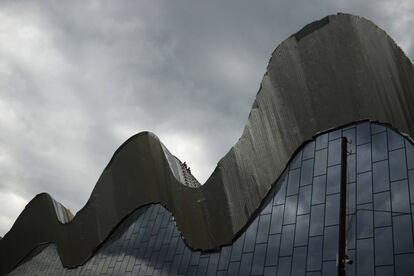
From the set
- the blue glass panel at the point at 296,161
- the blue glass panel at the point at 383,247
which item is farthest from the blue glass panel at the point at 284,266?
the blue glass panel at the point at 296,161

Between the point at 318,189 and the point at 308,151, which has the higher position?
the point at 308,151

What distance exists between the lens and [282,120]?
2198 cm

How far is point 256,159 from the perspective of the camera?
74.5 ft

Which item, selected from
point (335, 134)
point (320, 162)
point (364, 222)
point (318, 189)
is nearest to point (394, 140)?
point (335, 134)

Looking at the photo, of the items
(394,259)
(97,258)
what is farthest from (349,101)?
(97,258)

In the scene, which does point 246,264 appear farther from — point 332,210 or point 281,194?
point 332,210

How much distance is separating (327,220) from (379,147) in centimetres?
379

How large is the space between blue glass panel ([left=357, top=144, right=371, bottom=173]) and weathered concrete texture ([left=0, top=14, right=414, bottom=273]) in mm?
1429

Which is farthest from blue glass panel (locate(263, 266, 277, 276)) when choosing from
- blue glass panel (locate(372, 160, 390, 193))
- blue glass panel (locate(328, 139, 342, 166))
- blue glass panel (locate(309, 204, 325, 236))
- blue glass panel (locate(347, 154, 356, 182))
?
blue glass panel (locate(372, 160, 390, 193))

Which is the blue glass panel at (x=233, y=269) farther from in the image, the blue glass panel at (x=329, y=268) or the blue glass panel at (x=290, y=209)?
the blue glass panel at (x=329, y=268)

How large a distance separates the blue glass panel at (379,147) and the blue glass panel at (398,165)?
33 centimetres

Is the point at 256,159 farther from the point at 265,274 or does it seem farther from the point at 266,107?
the point at 265,274

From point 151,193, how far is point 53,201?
1274cm

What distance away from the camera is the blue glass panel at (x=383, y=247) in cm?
1559
